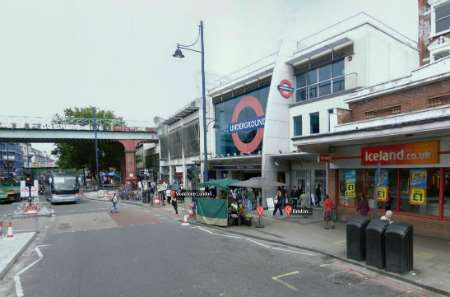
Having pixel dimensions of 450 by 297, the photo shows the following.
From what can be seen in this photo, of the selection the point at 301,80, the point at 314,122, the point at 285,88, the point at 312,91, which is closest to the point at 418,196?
the point at 314,122

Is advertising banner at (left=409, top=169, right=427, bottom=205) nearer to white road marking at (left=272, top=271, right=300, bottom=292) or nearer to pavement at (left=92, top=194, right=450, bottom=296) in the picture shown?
pavement at (left=92, top=194, right=450, bottom=296)

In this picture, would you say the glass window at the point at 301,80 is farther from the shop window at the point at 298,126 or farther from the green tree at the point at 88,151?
the green tree at the point at 88,151

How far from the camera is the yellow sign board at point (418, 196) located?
11.0m

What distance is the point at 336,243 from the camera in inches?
392

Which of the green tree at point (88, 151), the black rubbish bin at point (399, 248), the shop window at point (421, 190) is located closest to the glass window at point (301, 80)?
the shop window at point (421, 190)

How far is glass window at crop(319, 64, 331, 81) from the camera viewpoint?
1829 cm

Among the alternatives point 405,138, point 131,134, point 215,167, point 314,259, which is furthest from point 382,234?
point 131,134

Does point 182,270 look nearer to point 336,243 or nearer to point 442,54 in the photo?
point 336,243

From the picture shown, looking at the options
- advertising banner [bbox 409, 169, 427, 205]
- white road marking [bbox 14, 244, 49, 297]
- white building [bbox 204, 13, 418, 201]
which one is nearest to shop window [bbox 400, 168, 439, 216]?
advertising banner [bbox 409, 169, 427, 205]

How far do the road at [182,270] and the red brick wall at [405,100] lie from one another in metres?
8.20

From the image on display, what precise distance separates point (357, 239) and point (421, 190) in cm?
515

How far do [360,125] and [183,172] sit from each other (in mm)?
25584

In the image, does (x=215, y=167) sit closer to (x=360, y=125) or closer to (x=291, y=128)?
(x=291, y=128)

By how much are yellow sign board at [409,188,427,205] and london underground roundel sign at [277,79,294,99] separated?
431 inches
